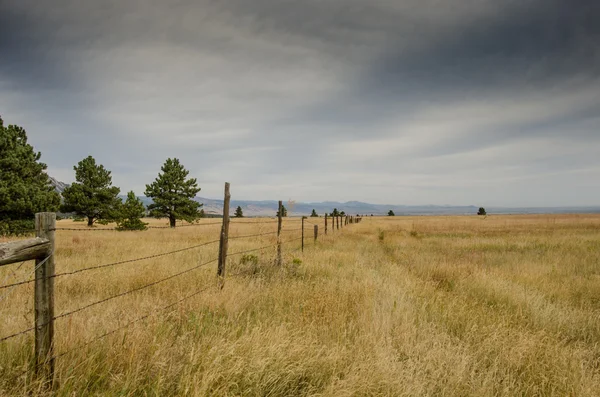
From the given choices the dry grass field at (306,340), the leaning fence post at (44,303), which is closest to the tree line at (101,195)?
the dry grass field at (306,340)

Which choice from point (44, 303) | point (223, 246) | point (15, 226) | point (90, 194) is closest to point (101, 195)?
point (90, 194)

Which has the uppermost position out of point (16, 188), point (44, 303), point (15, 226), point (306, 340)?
point (16, 188)

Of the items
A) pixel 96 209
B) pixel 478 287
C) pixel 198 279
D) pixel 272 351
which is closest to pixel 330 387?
pixel 272 351

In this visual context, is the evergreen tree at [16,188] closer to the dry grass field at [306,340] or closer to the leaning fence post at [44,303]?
the dry grass field at [306,340]

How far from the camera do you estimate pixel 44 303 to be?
9.02ft

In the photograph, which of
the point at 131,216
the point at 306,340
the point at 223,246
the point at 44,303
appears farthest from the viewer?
the point at 131,216

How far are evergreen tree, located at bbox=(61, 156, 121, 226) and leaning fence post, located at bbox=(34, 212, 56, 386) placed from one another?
36.3 metres

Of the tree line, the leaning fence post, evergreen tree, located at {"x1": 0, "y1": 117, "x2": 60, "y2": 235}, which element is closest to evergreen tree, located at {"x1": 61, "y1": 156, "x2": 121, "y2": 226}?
the tree line

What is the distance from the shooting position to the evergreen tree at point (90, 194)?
34.5 m

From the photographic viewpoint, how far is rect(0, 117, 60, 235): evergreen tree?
58.4 feet

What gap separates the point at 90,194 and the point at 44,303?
39.0 m

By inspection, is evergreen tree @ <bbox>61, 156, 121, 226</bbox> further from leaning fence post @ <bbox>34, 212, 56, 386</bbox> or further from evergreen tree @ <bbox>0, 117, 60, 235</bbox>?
leaning fence post @ <bbox>34, 212, 56, 386</bbox>

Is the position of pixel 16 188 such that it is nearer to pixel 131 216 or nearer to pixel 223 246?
pixel 131 216

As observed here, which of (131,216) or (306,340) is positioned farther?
(131,216)
